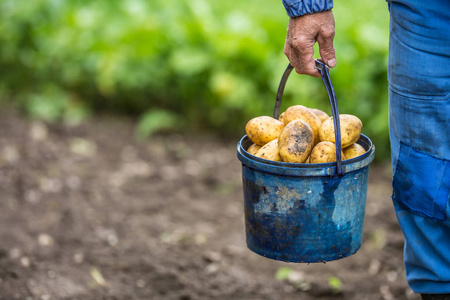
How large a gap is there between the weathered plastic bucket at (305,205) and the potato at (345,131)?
0.08m

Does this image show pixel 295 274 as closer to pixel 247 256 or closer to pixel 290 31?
pixel 247 256

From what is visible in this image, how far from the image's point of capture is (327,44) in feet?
7.04

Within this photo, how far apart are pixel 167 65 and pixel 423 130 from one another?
11.6 ft

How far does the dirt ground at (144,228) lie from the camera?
10.1 ft

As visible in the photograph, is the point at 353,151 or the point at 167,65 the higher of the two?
the point at 353,151

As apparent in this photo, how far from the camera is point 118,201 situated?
410 centimetres

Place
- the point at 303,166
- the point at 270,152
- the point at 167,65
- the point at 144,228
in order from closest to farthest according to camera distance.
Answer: the point at 303,166
the point at 270,152
the point at 144,228
the point at 167,65

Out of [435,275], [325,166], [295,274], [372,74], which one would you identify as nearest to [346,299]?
[295,274]

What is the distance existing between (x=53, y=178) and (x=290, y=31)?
8.97ft

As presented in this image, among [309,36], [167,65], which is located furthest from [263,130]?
[167,65]

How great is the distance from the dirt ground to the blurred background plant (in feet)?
1.22

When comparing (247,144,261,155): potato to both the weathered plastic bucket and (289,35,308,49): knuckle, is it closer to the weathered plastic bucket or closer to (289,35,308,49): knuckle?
the weathered plastic bucket

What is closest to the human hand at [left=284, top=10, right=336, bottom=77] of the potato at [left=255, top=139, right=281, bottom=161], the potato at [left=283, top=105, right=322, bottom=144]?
the potato at [left=283, top=105, right=322, bottom=144]

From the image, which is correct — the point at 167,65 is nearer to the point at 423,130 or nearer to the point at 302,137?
the point at 302,137
